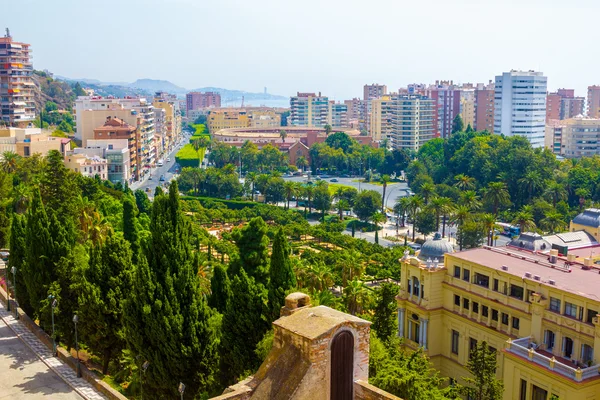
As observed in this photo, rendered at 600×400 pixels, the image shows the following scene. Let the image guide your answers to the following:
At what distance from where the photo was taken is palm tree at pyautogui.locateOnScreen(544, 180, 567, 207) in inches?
A: 3826

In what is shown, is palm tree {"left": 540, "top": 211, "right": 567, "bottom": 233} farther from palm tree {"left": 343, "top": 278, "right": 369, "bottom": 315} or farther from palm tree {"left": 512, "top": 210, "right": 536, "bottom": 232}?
palm tree {"left": 343, "top": 278, "right": 369, "bottom": 315}

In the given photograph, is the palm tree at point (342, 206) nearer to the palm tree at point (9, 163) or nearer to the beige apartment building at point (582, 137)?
the palm tree at point (9, 163)

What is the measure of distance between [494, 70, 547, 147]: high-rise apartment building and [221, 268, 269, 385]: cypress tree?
5609 inches

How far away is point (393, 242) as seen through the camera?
289 feet

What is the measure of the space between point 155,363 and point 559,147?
154 metres

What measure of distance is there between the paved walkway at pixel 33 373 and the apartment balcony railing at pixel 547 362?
18.6 m

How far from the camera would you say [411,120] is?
17588cm

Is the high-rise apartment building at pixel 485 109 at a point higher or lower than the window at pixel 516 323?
higher

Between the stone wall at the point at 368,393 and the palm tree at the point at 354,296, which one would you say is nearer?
the stone wall at the point at 368,393

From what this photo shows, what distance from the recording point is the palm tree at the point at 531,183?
10031 centimetres

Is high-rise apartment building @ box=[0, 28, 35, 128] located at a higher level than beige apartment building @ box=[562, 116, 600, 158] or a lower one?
higher

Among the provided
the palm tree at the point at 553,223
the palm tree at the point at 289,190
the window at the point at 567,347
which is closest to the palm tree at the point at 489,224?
the palm tree at the point at 553,223

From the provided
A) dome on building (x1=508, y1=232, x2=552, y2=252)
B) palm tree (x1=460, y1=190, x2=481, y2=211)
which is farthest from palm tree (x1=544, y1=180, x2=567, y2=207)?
dome on building (x1=508, y1=232, x2=552, y2=252)

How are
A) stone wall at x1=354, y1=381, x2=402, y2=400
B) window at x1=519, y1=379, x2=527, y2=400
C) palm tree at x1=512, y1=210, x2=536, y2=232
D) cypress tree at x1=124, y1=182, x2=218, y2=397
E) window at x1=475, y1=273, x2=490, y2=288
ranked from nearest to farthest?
stone wall at x1=354, y1=381, x2=402, y2=400 → cypress tree at x1=124, y1=182, x2=218, y2=397 → window at x1=519, y1=379, x2=527, y2=400 → window at x1=475, y1=273, x2=490, y2=288 → palm tree at x1=512, y1=210, x2=536, y2=232
